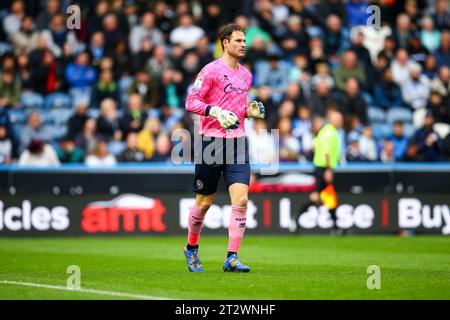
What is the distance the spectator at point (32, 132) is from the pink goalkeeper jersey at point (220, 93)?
10525 mm

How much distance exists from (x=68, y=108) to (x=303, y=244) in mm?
7544

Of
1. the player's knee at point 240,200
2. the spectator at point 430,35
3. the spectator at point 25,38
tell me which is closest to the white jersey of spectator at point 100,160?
the spectator at point 25,38

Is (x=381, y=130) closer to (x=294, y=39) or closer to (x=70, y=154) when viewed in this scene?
(x=294, y=39)

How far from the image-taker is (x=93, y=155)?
22.3 meters

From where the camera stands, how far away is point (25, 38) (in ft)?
82.0

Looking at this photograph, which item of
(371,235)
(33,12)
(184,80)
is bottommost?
(371,235)

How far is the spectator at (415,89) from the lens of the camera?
25891mm

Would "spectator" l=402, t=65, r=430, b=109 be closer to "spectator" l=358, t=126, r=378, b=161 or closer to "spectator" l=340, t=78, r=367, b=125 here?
"spectator" l=340, t=78, r=367, b=125

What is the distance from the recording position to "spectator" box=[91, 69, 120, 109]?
24036 mm

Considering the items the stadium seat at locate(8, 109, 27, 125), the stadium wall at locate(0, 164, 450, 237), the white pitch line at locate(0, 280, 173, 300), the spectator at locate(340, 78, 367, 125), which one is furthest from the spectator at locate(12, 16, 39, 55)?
→ the white pitch line at locate(0, 280, 173, 300)

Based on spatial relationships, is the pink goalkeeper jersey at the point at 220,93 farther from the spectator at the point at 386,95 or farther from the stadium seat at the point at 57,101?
the spectator at the point at 386,95
